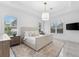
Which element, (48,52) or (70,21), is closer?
(48,52)

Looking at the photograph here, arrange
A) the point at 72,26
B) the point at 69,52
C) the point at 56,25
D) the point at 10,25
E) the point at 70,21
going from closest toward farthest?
the point at 69,52 < the point at 10,25 < the point at 72,26 < the point at 70,21 < the point at 56,25

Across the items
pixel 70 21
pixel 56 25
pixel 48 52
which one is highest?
pixel 70 21

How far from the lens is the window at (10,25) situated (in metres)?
6.52

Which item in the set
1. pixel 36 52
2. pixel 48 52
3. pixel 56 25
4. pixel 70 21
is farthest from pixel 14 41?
pixel 56 25

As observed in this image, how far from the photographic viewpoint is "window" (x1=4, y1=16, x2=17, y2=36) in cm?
652

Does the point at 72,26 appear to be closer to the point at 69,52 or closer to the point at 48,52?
the point at 69,52

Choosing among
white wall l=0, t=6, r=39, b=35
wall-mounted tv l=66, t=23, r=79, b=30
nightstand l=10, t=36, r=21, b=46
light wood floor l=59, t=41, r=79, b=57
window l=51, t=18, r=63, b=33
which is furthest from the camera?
window l=51, t=18, r=63, b=33

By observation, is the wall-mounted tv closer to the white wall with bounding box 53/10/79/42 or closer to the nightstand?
the white wall with bounding box 53/10/79/42

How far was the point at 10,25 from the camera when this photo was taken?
6.84 meters

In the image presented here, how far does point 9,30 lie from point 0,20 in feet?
3.40

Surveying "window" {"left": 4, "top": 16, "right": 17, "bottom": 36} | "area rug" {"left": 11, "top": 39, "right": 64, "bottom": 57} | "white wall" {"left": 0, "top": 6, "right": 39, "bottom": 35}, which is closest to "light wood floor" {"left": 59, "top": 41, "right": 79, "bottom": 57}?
"area rug" {"left": 11, "top": 39, "right": 64, "bottom": 57}

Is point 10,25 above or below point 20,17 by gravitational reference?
below

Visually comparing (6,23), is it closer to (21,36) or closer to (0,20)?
(0,20)

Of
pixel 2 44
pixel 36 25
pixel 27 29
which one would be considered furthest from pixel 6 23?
pixel 2 44
